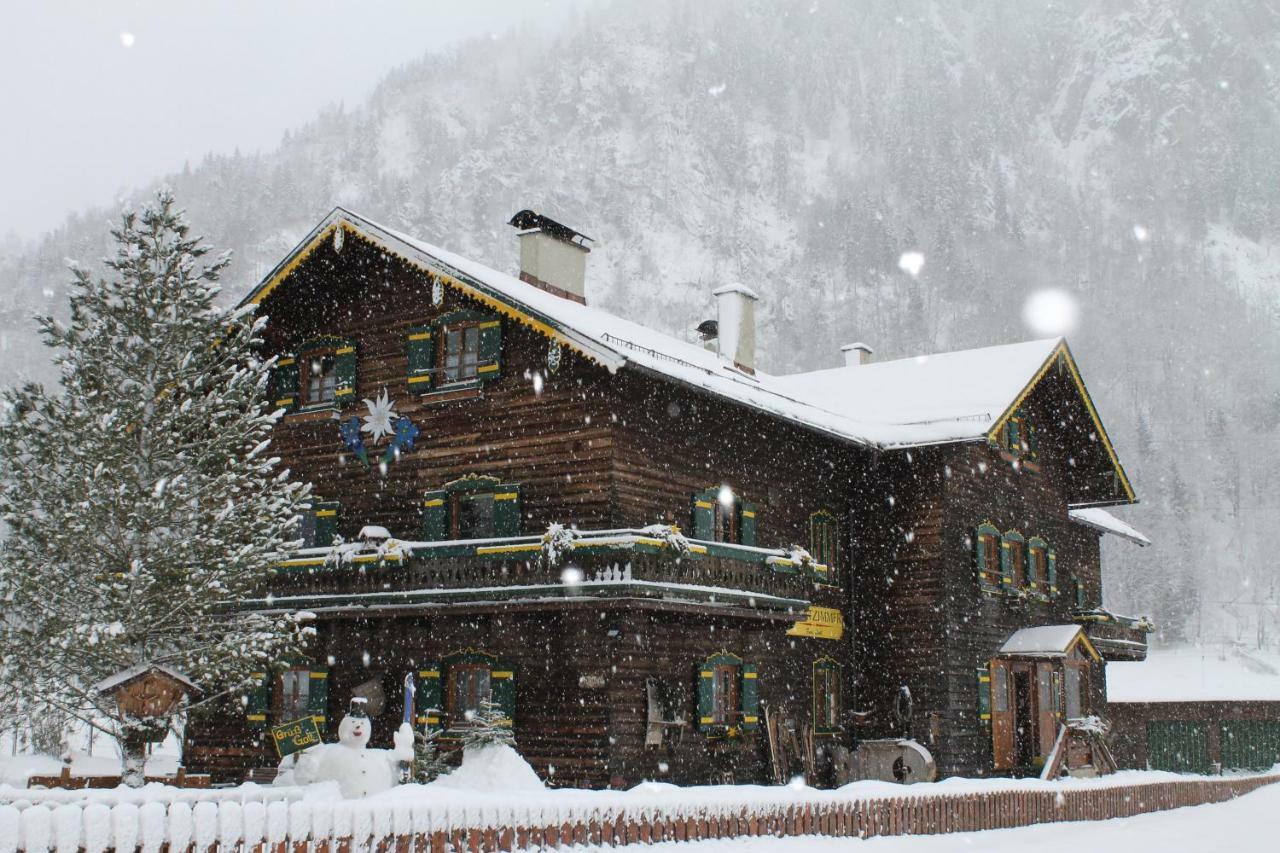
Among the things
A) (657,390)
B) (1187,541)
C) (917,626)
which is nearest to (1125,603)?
(1187,541)

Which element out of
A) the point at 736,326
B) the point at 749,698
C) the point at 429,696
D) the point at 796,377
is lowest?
the point at 749,698

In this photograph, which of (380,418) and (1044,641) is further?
(1044,641)

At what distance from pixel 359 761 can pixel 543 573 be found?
5.22 m

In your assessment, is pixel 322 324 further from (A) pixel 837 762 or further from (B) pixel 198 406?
(A) pixel 837 762

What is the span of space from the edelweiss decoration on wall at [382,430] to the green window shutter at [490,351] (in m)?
2.10

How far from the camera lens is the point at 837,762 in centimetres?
2991

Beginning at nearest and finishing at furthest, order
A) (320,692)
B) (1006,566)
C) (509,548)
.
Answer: (509,548), (320,692), (1006,566)

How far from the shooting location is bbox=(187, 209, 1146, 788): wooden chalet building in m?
23.7

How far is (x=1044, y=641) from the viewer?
32.8 metres

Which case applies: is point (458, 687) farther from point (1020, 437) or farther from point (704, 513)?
point (1020, 437)

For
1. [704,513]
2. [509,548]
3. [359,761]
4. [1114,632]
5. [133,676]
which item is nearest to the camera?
[359,761]

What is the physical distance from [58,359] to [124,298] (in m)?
1.55

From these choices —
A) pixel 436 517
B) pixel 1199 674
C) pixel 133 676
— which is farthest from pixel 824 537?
pixel 1199 674

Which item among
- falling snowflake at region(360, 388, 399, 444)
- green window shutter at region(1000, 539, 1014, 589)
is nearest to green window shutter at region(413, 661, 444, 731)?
falling snowflake at region(360, 388, 399, 444)
